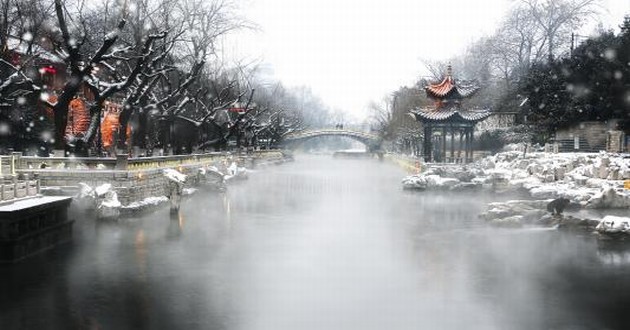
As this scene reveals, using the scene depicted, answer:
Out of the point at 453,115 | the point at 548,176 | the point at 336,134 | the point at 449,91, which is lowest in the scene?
the point at 548,176

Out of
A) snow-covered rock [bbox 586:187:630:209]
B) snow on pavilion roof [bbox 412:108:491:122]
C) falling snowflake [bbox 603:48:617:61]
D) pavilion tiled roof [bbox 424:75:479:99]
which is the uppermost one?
falling snowflake [bbox 603:48:617:61]

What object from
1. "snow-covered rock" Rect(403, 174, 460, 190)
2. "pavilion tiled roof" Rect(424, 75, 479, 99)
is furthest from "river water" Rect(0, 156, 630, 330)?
"pavilion tiled roof" Rect(424, 75, 479, 99)

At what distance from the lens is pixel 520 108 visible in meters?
56.4

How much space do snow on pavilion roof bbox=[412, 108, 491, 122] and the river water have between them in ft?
61.9

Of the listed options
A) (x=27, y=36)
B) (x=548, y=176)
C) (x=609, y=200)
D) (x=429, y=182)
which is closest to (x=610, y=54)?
(x=548, y=176)

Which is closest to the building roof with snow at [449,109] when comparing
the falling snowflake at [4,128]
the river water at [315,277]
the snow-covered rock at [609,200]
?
the snow-covered rock at [609,200]

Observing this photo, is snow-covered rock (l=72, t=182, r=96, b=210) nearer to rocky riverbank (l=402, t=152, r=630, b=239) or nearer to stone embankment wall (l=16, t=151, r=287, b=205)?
stone embankment wall (l=16, t=151, r=287, b=205)

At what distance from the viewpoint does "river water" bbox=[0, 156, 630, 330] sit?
12117 mm

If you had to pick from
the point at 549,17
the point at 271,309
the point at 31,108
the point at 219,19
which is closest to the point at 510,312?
the point at 271,309

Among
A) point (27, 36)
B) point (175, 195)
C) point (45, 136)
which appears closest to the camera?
point (175, 195)

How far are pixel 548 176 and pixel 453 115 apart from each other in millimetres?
10831

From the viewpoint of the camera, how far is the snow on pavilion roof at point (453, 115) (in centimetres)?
4422

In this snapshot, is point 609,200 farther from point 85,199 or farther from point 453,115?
point 85,199

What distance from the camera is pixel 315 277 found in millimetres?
15719
